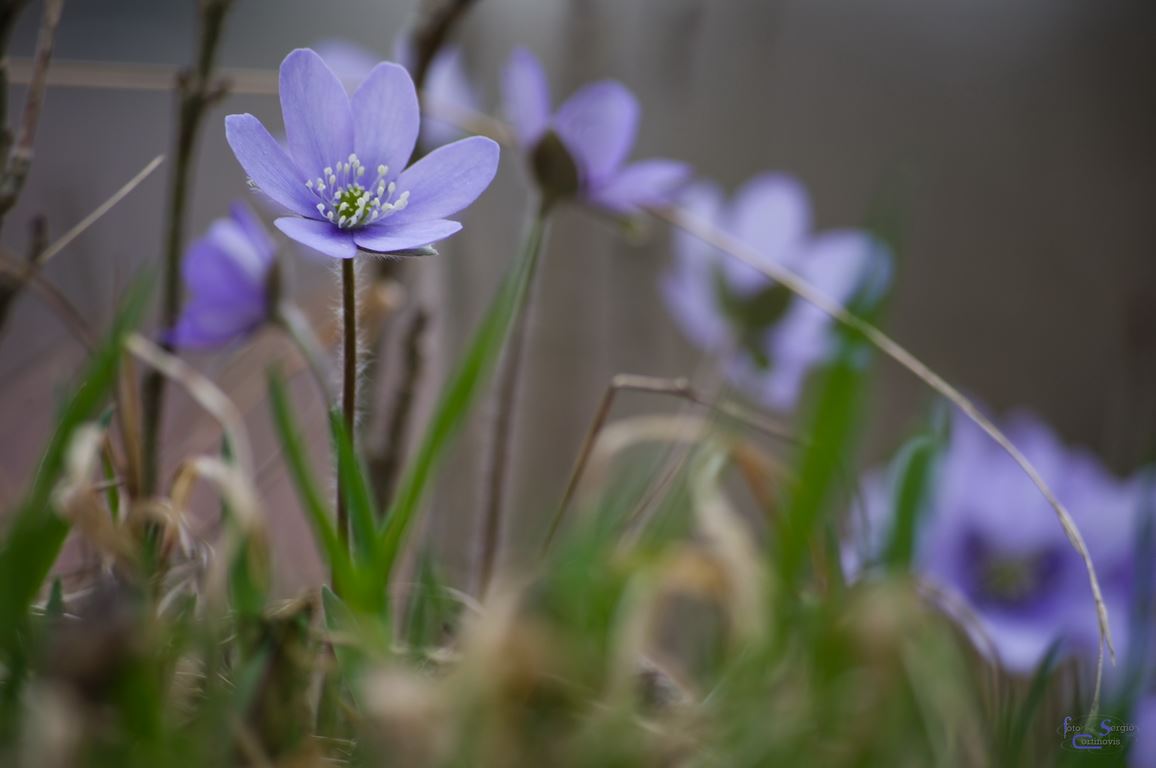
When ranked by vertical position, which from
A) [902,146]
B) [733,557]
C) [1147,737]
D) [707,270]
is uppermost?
[902,146]

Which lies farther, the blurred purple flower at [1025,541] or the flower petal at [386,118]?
the blurred purple flower at [1025,541]

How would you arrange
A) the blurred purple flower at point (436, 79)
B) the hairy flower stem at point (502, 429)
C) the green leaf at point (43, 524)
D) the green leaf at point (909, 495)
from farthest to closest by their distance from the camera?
the blurred purple flower at point (436, 79) → the hairy flower stem at point (502, 429) → the green leaf at point (909, 495) → the green leaf at point (43, 524)

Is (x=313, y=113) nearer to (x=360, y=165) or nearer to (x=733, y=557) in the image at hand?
(x=360, y=165)

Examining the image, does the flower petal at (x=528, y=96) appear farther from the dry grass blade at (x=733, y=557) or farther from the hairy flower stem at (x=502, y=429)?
the dry grass blade at (x=733, y=557)

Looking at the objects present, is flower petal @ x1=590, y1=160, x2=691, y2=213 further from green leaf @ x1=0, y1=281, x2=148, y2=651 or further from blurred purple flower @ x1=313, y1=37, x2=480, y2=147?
green leaf @ x1=0, y1=281, x2=148, y2=651

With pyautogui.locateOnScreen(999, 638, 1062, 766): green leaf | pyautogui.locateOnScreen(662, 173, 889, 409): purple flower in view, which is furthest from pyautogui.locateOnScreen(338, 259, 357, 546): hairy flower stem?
pyautogui.locateOnScreen(662, 173, 889, 409): purple flower

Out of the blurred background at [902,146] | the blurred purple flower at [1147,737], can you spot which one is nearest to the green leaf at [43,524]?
the blurred purple flower at [1147,737]

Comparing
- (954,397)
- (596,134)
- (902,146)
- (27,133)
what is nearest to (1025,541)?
(954,397)
